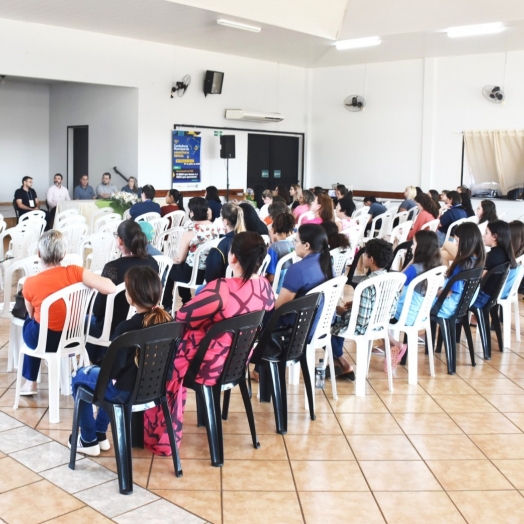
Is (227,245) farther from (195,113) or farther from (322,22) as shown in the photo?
(195,113)

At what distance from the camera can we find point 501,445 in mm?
3918

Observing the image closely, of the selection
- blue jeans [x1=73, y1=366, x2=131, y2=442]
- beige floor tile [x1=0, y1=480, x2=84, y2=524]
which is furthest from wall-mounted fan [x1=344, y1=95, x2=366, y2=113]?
beige floor tile [x1=0, y1=480, x2=84, y2=524]

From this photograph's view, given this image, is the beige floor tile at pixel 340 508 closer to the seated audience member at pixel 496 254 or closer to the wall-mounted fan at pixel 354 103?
the seated audience member at pixel 496 254

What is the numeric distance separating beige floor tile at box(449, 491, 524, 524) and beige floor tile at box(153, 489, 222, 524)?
42.0 inches

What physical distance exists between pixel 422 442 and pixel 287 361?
2.82 feet

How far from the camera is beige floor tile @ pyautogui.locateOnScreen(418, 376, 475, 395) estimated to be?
15.8ft

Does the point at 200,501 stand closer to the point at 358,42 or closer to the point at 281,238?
the point at 281,238

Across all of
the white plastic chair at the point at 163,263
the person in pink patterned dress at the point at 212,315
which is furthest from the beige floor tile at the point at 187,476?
the white plastic chair at the point at 163,263

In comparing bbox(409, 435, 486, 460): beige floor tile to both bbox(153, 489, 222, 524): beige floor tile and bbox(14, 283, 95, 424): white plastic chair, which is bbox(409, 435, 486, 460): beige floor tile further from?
bbox(14, 283, 95, 424): white plastic chair

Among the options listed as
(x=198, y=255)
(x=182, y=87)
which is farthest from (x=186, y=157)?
(x=198, y=255)

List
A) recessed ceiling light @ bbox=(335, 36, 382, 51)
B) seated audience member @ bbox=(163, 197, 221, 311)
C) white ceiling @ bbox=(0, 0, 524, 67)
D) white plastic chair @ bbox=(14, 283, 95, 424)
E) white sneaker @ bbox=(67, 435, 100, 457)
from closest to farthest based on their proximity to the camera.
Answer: white sneaker @ bbox=(67, 435, 100, 457) → white plastic chair @ bbox=(14, 283, 95, 424) → seated audience member @ bbox=(163, 197, 221, 311) → white ceiling @ bbox=(0, 0, 524, 67) → recessed ceiling light @ bbox=(335, 36, 382, 51)

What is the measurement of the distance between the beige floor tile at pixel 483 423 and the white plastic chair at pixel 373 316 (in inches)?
24.9

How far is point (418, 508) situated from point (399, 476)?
0.33 metres

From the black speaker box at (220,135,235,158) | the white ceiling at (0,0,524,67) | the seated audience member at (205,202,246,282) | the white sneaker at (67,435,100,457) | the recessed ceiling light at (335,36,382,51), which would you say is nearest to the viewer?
the white sneaker at (67,435,100,457)
